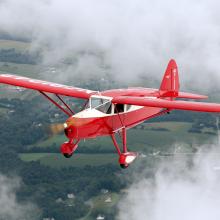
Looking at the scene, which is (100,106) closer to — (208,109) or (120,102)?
(120,102)

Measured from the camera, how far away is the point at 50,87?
182 feet

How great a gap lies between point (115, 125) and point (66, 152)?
464 centimetres

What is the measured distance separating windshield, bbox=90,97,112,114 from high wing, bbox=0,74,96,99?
2071 millimetres

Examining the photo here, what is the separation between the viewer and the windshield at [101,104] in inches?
1927

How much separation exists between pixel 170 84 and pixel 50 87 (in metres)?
13.4

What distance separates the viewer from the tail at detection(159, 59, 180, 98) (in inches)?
2411

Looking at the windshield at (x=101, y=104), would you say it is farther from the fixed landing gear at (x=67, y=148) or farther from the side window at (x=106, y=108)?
the fixed landing gear at (x=67, y=148)

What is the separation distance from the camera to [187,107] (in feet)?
162

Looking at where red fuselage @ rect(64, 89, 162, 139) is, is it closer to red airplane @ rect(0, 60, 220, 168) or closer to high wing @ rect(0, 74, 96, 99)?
red airplane @ rect(0, 60, 220, 168)

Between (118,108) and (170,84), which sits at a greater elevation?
(170,84)

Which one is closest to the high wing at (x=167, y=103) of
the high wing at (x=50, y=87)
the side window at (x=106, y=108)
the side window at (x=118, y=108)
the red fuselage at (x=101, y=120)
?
the side window at (x=106, y=108)

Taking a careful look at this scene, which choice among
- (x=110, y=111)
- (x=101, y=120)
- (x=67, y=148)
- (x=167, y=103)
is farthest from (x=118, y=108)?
(x=67, y=148)

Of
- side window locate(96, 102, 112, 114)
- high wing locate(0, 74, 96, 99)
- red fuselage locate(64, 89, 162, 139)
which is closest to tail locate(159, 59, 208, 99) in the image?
red fuselage locate(64, 89, 162, 139)

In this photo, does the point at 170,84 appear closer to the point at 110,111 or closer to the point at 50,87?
the point at 50,87
